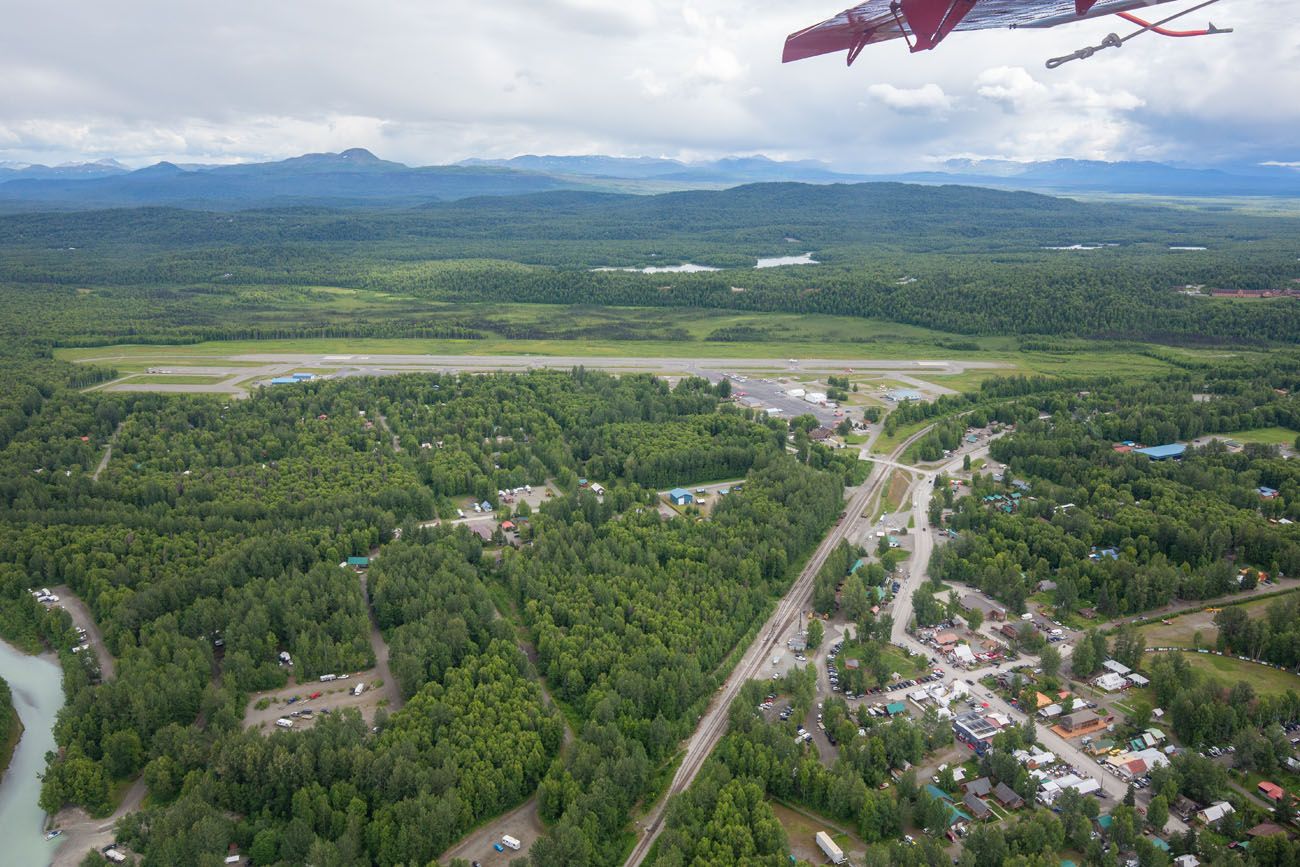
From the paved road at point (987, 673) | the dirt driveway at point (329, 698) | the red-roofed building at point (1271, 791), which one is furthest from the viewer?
the dirt driveway at point (329, 698)

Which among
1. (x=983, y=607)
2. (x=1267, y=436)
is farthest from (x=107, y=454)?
(x=1267, y=436)

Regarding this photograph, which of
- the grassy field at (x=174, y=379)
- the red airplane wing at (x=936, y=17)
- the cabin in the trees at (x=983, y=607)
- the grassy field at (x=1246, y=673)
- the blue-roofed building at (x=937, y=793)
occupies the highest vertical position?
the red airplane wing at (x=936, y=17)

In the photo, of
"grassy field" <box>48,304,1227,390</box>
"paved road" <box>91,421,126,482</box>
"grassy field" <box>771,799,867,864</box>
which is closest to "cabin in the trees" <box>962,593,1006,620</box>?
"grassy field" <box>771,799,867,864</box>

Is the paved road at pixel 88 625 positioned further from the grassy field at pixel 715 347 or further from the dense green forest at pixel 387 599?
the grassy field at pixel 715 347

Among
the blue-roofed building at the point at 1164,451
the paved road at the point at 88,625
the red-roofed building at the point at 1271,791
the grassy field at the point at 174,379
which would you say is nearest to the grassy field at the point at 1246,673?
the red-roofed building at the point at 1271,791

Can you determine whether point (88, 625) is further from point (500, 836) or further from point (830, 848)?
point (830, 848)

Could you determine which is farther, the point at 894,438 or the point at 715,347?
the point at 715,347

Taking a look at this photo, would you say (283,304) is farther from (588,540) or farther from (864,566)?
(864,566)
